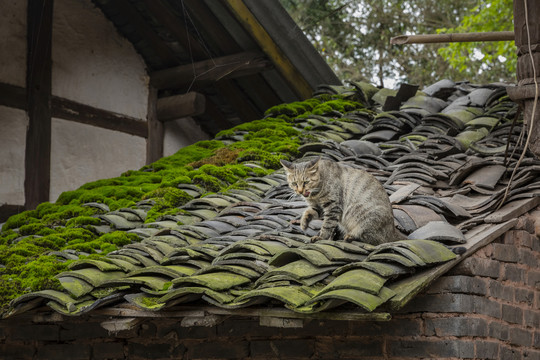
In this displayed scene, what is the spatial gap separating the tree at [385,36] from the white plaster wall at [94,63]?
9.15m

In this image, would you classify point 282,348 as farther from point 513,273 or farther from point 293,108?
point 293,108

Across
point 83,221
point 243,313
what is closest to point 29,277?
point 83,221

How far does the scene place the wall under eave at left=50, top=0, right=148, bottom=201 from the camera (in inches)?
353

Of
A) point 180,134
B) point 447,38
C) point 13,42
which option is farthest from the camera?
point 180,134

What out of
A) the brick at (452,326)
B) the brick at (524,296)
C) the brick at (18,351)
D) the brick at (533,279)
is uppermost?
the brick at (533,279)

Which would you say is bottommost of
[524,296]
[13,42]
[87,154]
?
[524,296]

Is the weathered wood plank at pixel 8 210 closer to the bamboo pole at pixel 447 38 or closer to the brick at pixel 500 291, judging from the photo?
the bamboo pole at pixel 447 38

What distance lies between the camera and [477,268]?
4.64 m

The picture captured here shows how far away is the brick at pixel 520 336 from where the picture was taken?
16.4 feet

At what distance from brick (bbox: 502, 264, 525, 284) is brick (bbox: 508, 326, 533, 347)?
0.32 metres

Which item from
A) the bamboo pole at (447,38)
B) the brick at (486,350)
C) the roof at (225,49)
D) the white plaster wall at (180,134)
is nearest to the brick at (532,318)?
the brick at (486,350)

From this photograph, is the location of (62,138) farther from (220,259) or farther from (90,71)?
(220,259)

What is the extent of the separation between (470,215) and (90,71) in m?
5.68

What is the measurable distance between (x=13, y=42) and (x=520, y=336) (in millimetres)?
6252
